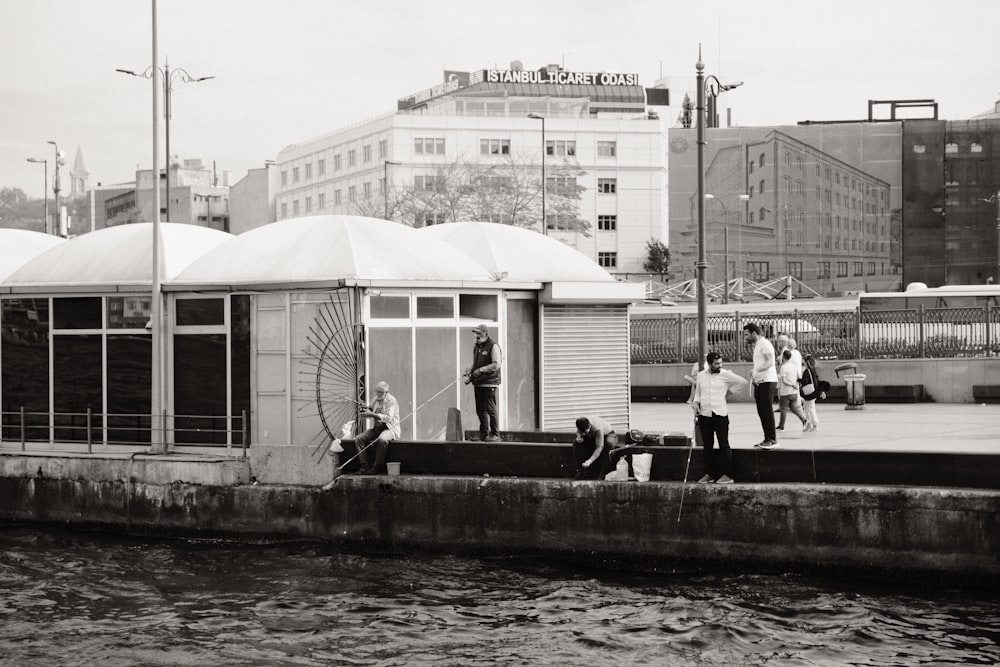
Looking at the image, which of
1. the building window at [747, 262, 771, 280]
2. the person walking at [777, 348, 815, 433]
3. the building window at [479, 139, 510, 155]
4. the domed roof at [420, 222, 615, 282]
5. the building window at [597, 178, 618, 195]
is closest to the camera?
the person walking at [777, 348, 815, 433]

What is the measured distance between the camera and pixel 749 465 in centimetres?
1703

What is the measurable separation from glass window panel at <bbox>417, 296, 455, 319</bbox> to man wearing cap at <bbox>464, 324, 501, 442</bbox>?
4.23ft

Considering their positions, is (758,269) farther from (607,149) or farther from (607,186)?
(607,149)

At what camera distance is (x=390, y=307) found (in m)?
20.1

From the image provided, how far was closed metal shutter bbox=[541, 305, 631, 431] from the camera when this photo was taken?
23.1 m

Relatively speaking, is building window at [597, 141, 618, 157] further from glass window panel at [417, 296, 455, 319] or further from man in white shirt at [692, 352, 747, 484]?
man in white shirt at [692, 352, 747, 484]

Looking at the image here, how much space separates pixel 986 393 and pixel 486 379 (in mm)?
17153

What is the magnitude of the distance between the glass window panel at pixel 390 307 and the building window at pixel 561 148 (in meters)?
72.9

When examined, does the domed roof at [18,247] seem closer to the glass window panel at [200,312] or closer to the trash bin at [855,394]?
the glass window panel at [200,312]

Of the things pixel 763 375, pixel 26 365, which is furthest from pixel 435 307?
pixel 26 365

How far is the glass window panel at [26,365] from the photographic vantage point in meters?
22.1

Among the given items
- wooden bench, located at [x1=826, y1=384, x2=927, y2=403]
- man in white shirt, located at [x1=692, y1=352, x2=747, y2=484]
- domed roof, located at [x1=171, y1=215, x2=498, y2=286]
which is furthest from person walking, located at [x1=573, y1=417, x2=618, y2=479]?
wooden bench, located at [x1=826, y1=384, x2=927, y2=403]

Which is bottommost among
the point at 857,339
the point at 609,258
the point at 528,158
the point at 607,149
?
the point at 857,339

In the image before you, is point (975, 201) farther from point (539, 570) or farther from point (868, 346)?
point (539, 570)
